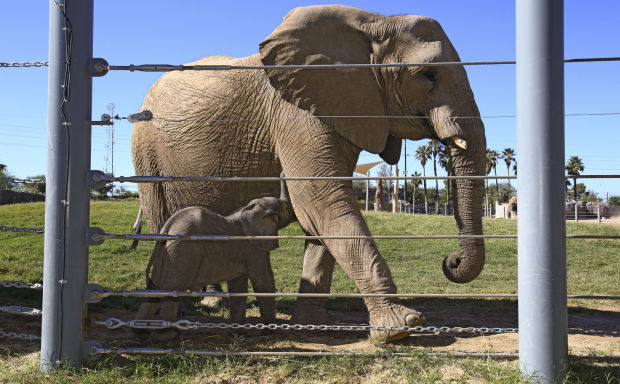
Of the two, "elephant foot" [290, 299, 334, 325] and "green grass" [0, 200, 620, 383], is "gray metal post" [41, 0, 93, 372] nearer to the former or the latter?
"green grass" [0, 200, 620, 383]

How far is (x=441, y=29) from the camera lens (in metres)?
5.00

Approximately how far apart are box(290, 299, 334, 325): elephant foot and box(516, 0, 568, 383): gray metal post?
2587mm

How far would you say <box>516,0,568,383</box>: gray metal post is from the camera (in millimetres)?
2479

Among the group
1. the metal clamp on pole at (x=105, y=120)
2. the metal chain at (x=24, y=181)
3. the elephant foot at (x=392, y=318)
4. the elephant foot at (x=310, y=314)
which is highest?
the metal clamp on pole at (x=105, y=120)

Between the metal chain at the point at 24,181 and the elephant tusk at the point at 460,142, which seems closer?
the metal chain at the point at 24,181

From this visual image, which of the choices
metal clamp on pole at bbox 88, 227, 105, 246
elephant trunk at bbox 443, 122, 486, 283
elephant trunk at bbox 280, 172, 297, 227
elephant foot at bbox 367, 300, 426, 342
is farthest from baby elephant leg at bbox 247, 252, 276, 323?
metal clamp on pole at bbox 88, 227, 105, 246

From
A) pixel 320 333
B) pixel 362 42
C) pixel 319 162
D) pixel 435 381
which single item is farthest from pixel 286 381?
pixel 362 42

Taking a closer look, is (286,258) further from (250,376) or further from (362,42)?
(250,376)

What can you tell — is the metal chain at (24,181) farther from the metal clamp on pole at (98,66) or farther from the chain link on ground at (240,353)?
the chain link on ground at (240,353)

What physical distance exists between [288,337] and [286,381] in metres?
1.46

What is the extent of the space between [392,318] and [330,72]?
82.9 inches

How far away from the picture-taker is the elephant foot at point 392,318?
3914 mm

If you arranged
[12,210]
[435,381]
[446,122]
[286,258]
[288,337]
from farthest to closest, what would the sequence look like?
[12,210] < [286,258] < [446,122] < [288,337] < [435,381]

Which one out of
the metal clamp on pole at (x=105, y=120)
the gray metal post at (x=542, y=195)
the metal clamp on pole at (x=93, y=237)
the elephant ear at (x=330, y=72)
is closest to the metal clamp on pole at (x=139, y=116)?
the metal clamp on pole at (x=105, y=120)
